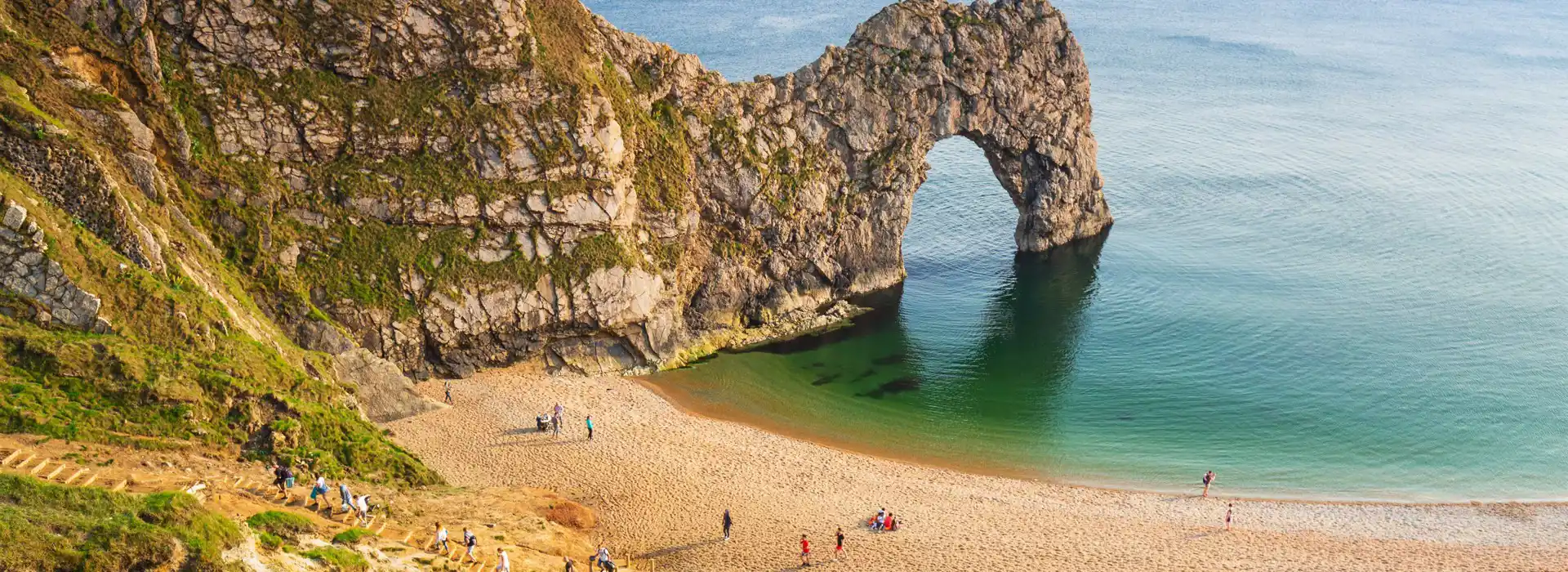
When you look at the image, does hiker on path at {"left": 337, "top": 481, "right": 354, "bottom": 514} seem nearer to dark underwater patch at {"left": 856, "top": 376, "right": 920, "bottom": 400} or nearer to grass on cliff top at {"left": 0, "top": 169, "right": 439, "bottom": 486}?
grass on cliff top at {"left": 0, "top": 169, "right": 439, "bottom": 486}

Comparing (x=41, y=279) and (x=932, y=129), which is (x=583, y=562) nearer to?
(x=41, y=279)

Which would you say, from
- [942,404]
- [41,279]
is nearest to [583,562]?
[41,279]

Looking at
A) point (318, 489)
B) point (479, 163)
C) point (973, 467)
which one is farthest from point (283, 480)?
point (973, 467)

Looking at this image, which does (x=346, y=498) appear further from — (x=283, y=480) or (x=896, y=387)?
(x=896, y=387)

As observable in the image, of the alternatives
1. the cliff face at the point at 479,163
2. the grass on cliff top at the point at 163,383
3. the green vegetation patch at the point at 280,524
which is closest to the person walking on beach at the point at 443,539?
the green vegetation patch at the point at 280,524

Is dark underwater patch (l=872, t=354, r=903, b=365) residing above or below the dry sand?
above

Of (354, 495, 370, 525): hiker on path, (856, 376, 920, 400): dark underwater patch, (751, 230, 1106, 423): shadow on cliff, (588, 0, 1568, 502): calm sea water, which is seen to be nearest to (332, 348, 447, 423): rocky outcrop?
(588, 0, 1568, 502): calm sea water
